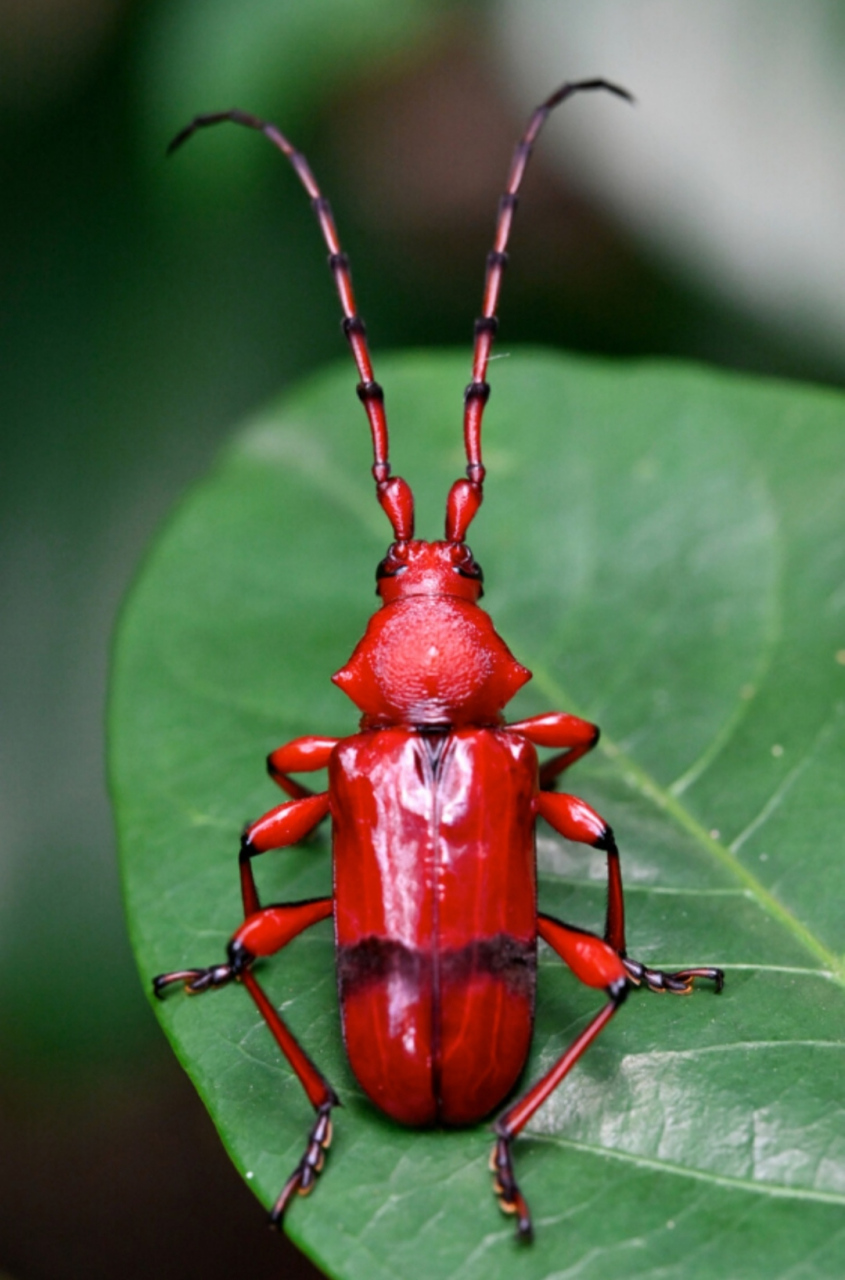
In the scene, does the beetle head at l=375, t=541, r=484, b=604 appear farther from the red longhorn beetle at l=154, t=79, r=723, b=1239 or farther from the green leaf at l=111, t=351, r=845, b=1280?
the green leaf at l=111, t=351, r=845, b=1280

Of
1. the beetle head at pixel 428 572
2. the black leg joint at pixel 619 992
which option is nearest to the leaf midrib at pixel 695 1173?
the black leg joint at pixel 619 992

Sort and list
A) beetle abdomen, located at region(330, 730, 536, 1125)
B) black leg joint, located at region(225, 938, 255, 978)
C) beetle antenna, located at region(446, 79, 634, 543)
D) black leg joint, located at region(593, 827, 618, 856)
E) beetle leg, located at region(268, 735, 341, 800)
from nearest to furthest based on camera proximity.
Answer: beetle abdomen, located at region(330, 730, 536, 1125) → black leg joint, located at region(225, 938, 255, 978) → black leg joint, located at region(593, 827, 618, 856) → beetle leg, located at region(268, 735, 341, 800) → beetle antenna, located at region(446, 79, 634, 543)

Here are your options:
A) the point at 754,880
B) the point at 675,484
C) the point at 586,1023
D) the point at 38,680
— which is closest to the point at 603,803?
the point at 754,880

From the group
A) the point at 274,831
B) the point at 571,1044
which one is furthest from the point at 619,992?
the point at 274,831

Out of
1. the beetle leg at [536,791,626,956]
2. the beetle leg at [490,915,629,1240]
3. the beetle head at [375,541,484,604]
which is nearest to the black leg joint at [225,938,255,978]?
the beetle leg at [490,915,629,1240]

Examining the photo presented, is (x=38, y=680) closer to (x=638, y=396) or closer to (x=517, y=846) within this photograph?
(x=638, y=396)

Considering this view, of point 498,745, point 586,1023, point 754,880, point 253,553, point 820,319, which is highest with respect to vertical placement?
point 820,319
